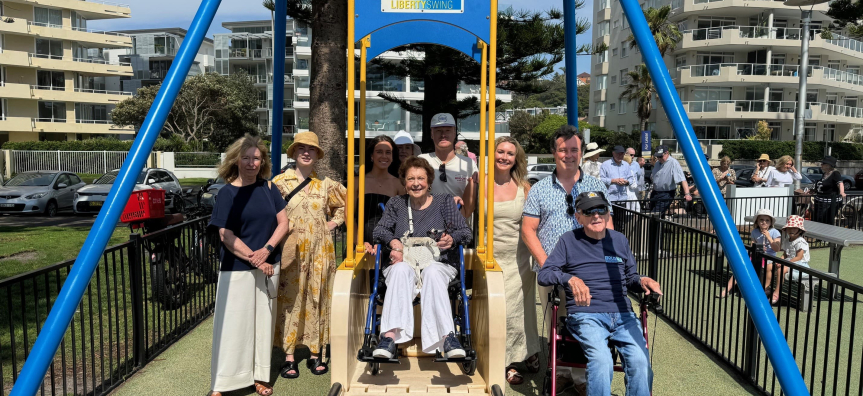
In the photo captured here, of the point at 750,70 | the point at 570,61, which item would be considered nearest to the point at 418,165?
the point at 570,61

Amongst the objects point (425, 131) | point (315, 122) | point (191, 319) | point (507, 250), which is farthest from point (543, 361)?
point (425, 131)

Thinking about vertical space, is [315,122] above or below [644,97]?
→ below

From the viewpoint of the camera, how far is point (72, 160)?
36312 mm

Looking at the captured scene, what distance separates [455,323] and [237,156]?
6.59 ft

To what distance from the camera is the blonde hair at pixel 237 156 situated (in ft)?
15.1

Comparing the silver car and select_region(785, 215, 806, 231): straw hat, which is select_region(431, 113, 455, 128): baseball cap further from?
the silver car

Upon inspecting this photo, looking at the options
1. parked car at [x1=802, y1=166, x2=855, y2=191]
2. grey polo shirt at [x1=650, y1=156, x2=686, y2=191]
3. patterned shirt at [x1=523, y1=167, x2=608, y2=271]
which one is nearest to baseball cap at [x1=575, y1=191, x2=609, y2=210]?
patterned shirt at [x1=523, y1=167, x2=608, y2=271]

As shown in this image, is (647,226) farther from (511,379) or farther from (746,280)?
(746,280)

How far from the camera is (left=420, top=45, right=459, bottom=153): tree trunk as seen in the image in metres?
15.6

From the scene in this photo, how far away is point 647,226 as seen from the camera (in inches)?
302

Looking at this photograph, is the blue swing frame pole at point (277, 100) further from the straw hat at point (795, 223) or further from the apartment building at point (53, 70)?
the apartment building at point (53, 70)

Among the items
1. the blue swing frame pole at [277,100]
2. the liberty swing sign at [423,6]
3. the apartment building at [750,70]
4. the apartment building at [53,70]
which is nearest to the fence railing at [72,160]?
the apartment building at [53,70]

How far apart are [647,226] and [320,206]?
14.2 ft

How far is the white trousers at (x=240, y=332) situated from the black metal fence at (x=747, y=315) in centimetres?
345
